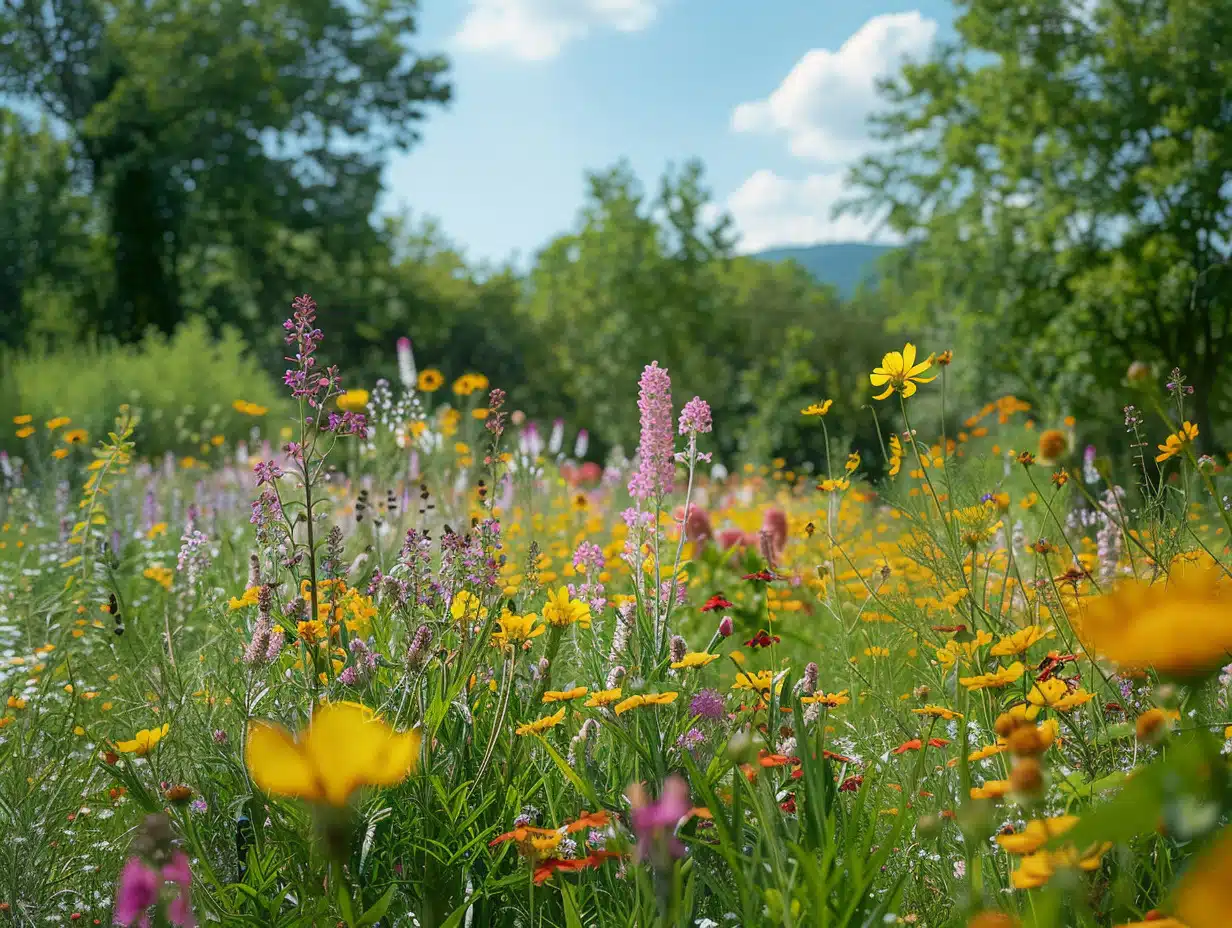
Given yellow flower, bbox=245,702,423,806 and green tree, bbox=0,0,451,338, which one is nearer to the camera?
yellow flower, bbox=245,702,423,806

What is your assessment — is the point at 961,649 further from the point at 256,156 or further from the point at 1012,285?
the point at 256,156

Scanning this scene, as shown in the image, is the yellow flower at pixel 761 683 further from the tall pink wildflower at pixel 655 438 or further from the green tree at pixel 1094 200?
the green tree at pixel 1094 200

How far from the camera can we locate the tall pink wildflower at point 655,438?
8.53ft

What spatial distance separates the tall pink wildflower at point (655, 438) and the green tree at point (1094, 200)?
537 inches

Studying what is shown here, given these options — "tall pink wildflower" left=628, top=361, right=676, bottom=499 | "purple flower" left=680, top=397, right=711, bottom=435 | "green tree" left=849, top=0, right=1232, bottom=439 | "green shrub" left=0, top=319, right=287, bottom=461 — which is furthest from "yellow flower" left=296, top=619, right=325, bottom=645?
"green tree" left=849, top=0, right=1232, bottom=439

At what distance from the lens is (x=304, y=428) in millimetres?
2047

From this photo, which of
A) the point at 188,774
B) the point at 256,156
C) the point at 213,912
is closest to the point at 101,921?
the point at 188,774

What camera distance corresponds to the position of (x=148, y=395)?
12.9 meters

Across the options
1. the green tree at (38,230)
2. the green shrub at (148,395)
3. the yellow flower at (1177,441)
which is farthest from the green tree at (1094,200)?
the green tree at (38,230)

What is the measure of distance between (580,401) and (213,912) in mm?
28667

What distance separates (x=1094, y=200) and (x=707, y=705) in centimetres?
1568

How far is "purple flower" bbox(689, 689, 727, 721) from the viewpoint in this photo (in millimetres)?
2002

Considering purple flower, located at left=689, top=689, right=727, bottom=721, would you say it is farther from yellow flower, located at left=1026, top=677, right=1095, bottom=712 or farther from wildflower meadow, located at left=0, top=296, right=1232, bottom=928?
yellow flower, located at left=1026, top=677, right=1095, bottom=712

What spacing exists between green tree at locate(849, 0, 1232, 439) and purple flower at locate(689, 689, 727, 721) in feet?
46.8
